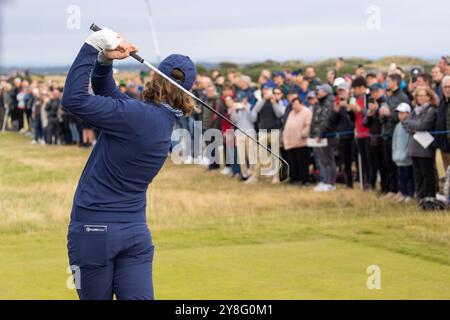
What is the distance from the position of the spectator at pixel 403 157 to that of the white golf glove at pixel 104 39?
11.7 meters

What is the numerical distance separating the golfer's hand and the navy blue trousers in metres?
1.07

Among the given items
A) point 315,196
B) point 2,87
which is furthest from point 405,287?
point 2,87

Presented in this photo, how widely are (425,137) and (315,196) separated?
3.01m

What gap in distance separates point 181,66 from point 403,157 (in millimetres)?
11515

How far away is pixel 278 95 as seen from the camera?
2328cm

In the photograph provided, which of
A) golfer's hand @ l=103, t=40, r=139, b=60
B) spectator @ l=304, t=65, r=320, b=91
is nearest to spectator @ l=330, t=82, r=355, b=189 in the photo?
spectator @ l=304, t=65, r=320, b=91

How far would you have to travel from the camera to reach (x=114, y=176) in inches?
261

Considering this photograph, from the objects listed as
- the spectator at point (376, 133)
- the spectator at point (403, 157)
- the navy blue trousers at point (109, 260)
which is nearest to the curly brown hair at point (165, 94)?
the navy blue trousers at point (109, 260)

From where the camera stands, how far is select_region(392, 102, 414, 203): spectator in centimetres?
1778

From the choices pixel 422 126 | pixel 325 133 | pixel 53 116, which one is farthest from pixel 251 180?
pixel 53 116

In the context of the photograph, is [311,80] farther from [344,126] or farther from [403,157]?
[403,157]

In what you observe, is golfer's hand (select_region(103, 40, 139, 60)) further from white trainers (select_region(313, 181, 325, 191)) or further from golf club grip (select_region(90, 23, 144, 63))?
white trainers (select_region(313, 181, 325, 191))
